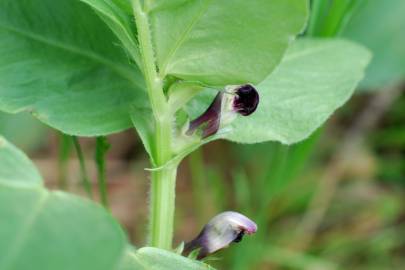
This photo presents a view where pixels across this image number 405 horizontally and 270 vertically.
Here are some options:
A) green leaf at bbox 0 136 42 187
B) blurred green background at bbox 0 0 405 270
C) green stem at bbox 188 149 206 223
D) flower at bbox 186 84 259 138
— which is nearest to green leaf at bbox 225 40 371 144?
flower at bbox 186 84 259 138

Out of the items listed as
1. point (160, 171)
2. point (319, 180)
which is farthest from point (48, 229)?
point (319, 180)

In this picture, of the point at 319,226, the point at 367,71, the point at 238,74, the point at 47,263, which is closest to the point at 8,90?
the point at 238,74

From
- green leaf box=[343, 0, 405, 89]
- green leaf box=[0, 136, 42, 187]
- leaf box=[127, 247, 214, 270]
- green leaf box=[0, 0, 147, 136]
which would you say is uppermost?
green leaf box=[0, 136, 42, 187]

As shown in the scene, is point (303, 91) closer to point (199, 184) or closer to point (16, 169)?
point (16, 169)

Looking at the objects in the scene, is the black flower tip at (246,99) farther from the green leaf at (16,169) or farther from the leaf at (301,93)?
the green leaf at (16,169)

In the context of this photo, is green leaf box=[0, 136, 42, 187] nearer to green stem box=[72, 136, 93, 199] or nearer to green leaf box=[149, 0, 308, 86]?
green leaf box=[149, 0, 308, 86]

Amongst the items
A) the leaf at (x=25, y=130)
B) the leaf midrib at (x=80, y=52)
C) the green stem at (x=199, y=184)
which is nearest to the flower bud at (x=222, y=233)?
the leaf midrib at (x=80, y=52)
